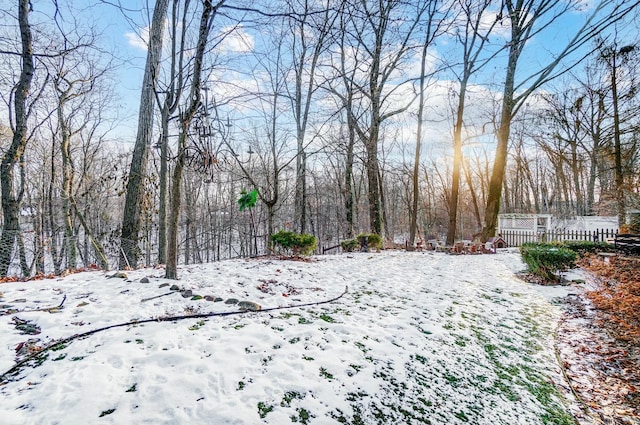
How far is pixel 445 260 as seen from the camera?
8320 mm

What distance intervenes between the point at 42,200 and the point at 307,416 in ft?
51.0

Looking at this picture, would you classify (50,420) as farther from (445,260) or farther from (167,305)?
(445,260)

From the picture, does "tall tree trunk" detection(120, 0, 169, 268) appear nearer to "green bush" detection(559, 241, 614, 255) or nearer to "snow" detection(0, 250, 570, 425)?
"snow" detection(0, 250, 570, 425)

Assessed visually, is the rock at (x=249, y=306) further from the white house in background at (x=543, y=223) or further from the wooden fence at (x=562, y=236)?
the white house in background at (x=543, y=223)

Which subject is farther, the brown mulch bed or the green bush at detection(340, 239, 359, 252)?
the green bush at detection(340, 239, 359, 252)

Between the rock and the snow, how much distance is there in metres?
0.10

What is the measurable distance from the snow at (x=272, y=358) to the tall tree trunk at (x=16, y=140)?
2.08m

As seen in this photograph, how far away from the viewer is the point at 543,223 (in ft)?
58.1

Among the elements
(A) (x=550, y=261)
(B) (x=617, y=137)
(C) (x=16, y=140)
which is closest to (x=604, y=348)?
(A) (x=550, y=261)

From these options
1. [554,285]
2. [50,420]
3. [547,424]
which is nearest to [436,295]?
[547,424]

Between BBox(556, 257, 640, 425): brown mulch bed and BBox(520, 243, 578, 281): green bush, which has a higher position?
BBox(520, 243, 578, 281): green bush

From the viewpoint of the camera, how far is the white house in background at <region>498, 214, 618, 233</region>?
613 inches

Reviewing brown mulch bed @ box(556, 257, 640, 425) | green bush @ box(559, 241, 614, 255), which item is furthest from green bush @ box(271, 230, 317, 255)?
green bush @ box(559, 241, 614, 255)

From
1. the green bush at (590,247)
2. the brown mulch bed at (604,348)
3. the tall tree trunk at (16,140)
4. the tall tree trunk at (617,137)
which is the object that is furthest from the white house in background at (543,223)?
the tall tree trunk at (16,140)
